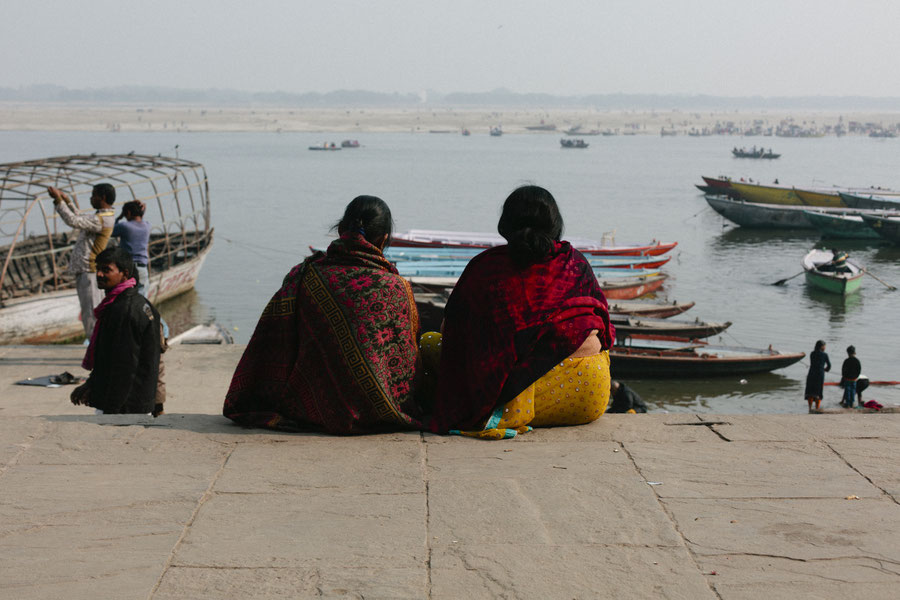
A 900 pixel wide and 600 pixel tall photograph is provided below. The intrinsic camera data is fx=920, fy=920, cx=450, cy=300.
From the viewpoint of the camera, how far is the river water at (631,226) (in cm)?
1725

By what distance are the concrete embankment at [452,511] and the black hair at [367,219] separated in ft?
2.79

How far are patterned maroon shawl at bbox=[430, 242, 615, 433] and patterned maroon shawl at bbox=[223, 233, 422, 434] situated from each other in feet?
0.72

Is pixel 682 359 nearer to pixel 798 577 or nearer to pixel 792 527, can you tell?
pixel 792 527

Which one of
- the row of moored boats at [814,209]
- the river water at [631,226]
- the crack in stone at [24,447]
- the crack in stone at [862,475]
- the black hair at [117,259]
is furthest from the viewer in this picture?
the row of moored boats at [814,209]

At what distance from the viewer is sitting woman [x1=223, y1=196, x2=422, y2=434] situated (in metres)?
3.73

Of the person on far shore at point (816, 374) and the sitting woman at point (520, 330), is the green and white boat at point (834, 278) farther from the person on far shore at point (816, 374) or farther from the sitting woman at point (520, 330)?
the sitting woman at point (520, 330)

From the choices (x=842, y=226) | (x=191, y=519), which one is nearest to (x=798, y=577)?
(x=191, y=519)

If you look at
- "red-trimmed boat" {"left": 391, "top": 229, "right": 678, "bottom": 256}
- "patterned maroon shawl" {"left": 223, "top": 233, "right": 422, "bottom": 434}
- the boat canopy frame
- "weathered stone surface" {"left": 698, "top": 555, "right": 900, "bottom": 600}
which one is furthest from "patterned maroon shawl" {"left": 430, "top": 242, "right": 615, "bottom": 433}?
"red-trimmed boat" {"left": 391, "top": 229, "right": 678, "bottom": 256}

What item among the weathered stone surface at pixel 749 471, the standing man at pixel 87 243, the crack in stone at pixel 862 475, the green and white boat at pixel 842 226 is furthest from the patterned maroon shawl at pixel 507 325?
the green and white boat at pixel 842 226

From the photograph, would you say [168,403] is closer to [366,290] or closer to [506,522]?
[366,290]

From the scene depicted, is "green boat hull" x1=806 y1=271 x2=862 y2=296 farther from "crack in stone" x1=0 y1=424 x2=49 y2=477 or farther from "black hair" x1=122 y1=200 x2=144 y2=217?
"crack in stone" x1=0 y1=424 x2=49 y2=477

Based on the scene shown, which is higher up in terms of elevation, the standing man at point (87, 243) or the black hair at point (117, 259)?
the black hair at point (117, 259)

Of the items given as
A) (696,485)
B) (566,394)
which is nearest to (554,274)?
(566,394)

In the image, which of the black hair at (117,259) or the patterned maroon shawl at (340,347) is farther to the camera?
the black hair at (117,259)
